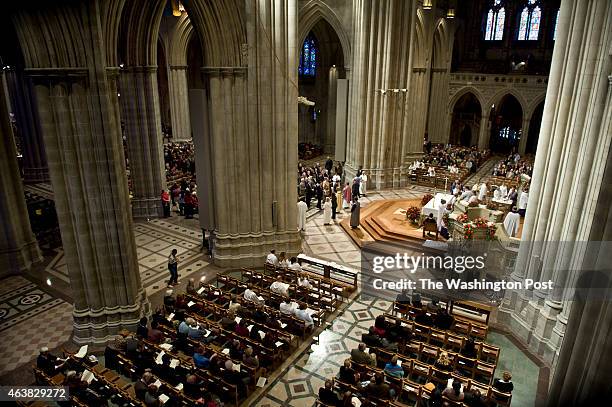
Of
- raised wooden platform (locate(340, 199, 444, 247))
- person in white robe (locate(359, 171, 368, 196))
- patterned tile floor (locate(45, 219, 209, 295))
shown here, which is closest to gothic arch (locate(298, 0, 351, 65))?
person in white robe (locate(359, 171, 368, 196))

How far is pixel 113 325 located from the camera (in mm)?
10852

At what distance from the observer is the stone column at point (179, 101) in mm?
33094

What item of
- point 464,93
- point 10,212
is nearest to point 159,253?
point 10,212

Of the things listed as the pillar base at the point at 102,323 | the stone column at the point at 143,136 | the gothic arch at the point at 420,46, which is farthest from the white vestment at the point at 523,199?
the pillar base at the point at 102,323

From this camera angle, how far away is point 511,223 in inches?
631

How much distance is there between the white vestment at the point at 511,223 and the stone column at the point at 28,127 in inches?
823

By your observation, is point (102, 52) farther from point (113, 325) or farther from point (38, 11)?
point (113, 325)

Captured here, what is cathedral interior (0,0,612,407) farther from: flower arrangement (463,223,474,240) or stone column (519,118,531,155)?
stone column (519,118,531,155)

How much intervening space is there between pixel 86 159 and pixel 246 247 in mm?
6484

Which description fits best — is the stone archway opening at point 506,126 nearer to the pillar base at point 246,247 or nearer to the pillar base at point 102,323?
the pillar base at point 246,247

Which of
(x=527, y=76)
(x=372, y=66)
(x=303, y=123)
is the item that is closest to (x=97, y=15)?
(x=372, y=66)

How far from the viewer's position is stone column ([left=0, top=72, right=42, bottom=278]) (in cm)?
1394

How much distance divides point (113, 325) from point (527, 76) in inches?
1310

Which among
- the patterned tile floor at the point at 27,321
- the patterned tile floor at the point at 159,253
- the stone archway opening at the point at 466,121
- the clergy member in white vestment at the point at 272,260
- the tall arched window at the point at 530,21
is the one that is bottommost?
the patterned tile floor at the point at 27,321
